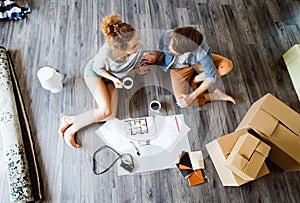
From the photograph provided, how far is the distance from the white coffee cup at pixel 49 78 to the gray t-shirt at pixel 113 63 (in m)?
0.24

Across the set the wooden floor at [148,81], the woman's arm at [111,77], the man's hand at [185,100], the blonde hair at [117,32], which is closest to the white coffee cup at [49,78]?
the wooden floor at [148,81]

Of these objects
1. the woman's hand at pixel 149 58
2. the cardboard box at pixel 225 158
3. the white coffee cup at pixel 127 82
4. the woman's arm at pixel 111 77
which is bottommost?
the cardboard box at pixel 225 158

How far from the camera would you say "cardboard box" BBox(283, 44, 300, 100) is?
5.61 ft

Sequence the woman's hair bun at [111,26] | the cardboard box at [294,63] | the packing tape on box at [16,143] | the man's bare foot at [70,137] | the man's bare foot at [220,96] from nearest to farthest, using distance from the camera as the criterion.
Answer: the woman's hair bun at [111,26] < the packing tape on box at [16,143] < the man's bare foot at [70,137] < the man's bare foot at [220,96] < the cardboard box at [294,63]

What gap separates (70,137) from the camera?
1.46 metres

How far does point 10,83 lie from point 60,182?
0.62 m

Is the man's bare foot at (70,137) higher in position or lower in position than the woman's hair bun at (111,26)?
lower

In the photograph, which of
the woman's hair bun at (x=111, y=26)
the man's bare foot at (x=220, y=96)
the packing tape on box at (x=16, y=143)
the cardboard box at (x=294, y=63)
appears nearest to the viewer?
the woman's hair bun at (x=111, y=26)

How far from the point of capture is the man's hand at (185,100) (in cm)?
152

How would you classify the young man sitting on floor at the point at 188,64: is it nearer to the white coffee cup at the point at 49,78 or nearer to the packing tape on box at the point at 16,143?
the white coffee cup at the point at 49,78

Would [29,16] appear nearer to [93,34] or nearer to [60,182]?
[93,34]

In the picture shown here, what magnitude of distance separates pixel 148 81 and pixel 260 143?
63 cm

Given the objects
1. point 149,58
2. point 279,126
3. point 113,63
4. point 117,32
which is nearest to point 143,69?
point 149,58

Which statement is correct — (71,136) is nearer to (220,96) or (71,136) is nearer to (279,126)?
(220,96)
